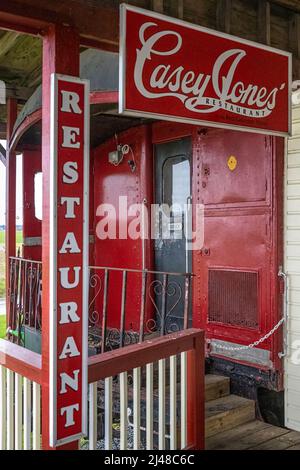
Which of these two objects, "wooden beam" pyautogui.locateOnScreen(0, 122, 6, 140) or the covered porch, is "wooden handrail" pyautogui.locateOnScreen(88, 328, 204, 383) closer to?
the covered porch

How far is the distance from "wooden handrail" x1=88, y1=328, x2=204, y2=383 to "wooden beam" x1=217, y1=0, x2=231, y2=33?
2125 millimetres

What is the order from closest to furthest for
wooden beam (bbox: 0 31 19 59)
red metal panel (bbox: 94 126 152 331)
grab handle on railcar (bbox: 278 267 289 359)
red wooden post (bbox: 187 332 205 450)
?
red wooden post (bbox: 187 332 205 450)
grab handle on railcar (bbox: 278 267 289 359)
wooden beam (bbox: 0 31 19 59)
red metal panel (bbox: 94 126 152 331)

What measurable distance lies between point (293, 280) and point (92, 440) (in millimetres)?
2321

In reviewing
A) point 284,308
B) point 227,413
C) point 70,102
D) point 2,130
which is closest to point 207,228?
point 284,308

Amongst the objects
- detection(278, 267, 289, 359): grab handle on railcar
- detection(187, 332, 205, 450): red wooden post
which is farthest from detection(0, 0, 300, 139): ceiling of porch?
Answer: detection(187, 332, 205, 450): red wooden post

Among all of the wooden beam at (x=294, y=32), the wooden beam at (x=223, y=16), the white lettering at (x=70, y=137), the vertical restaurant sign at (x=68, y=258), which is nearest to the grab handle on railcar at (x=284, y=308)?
the wooden beam at (x=294, y=32)

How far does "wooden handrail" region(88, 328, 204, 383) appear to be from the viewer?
2.82 metres

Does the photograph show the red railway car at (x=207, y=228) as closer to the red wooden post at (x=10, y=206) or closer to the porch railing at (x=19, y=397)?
the red wooden post at (x=10, y=206)

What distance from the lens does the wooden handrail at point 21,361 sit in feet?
8.99

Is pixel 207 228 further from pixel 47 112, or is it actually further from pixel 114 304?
pixel 47 112

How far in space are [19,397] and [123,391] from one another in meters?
0.64

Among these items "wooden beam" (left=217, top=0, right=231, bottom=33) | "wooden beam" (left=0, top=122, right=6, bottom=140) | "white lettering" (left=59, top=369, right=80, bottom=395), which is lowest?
"white lettering" (left=59, top=369, right=80, bottom=395)

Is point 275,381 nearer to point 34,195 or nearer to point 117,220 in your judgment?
point 117,220

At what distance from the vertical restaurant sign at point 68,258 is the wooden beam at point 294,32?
2.01 m
